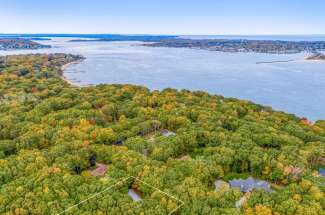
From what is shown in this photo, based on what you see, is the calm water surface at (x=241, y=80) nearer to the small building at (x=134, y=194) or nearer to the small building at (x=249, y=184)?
the small building at (x=249, y=184)

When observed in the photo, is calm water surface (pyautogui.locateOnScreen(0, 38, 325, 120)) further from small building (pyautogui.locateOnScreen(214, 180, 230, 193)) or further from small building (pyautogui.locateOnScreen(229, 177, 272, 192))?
small building (pyautogui.locateOnScreen(214, 180, 230, 193))

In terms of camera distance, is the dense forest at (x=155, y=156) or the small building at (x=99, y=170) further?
the small building at (x=99, y=170)

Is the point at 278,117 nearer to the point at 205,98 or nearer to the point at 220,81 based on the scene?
the point at 205,98

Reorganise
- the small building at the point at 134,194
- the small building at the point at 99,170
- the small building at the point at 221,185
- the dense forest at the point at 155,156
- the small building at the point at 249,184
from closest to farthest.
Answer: the dense forest at the point at 155,156, the small building at the point at 221,185, the small building at the point at 134,194, the small building at the point at 249,184, the small building at the point at 99,170

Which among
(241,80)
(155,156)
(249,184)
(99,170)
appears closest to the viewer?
(249,184)

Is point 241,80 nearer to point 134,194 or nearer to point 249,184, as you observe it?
point 249,184

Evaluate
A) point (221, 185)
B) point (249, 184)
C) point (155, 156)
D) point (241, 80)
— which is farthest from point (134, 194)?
point (241, 80)

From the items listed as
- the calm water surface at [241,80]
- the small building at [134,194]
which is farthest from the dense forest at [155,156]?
the calm water surface at [241,80]
